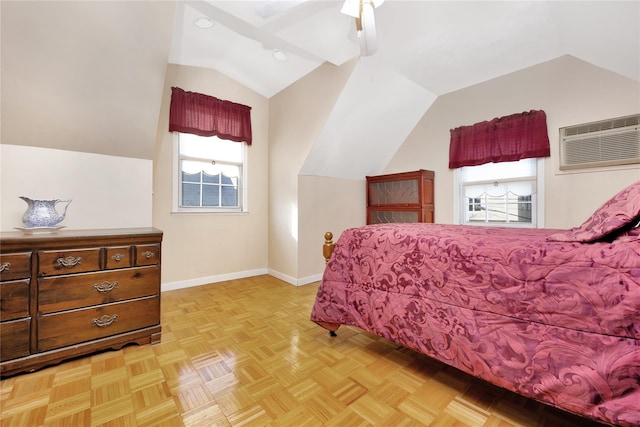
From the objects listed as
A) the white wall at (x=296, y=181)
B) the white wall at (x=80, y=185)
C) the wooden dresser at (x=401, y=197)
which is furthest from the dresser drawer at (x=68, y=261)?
the wooden dresser at (x=401, y=197)

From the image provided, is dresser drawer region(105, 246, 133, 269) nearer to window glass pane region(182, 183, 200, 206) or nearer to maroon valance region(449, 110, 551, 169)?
window glass pane region(182, 183, 200, 206)

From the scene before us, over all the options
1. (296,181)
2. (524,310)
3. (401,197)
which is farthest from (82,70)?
(401,197)

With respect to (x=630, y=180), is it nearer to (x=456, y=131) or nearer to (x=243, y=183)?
(x=456, y=131)

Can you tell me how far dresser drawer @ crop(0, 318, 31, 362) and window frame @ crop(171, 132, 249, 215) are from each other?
68.6 inches

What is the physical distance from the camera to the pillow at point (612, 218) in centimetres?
96

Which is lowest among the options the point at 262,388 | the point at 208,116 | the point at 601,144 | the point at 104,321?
the point at 262,388

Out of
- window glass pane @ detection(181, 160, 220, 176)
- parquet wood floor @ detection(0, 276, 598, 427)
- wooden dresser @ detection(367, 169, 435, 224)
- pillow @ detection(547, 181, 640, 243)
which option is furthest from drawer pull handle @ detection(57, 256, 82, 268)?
wooden dresser @ detection(367, 169, 435, 224)

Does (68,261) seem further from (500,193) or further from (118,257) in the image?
(500,193)

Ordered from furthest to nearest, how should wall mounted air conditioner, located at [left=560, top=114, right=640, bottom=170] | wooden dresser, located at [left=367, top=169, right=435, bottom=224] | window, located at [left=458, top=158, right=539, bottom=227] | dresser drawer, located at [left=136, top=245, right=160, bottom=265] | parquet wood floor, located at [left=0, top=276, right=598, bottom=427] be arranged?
wooden dresser, located at [left=367, top=169, right=435, bottom=224] < window, located at [left=458, top=158, right=539, bottom=227] < wall mounted air conditioner, located at [left=560, top=114, right=640, bottom=170] < dresser drawer, located at [left=136, top=245, right=160, bottom=265] < parquet wood floor, located at [left=0, top=276, right=598, bottom=427]

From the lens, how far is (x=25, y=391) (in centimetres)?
144

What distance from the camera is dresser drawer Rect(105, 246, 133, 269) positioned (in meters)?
1.85

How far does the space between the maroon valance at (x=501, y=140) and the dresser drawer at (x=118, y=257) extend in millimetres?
3506

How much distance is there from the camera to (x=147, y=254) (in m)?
1.99

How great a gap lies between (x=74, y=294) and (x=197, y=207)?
5.80 ft
